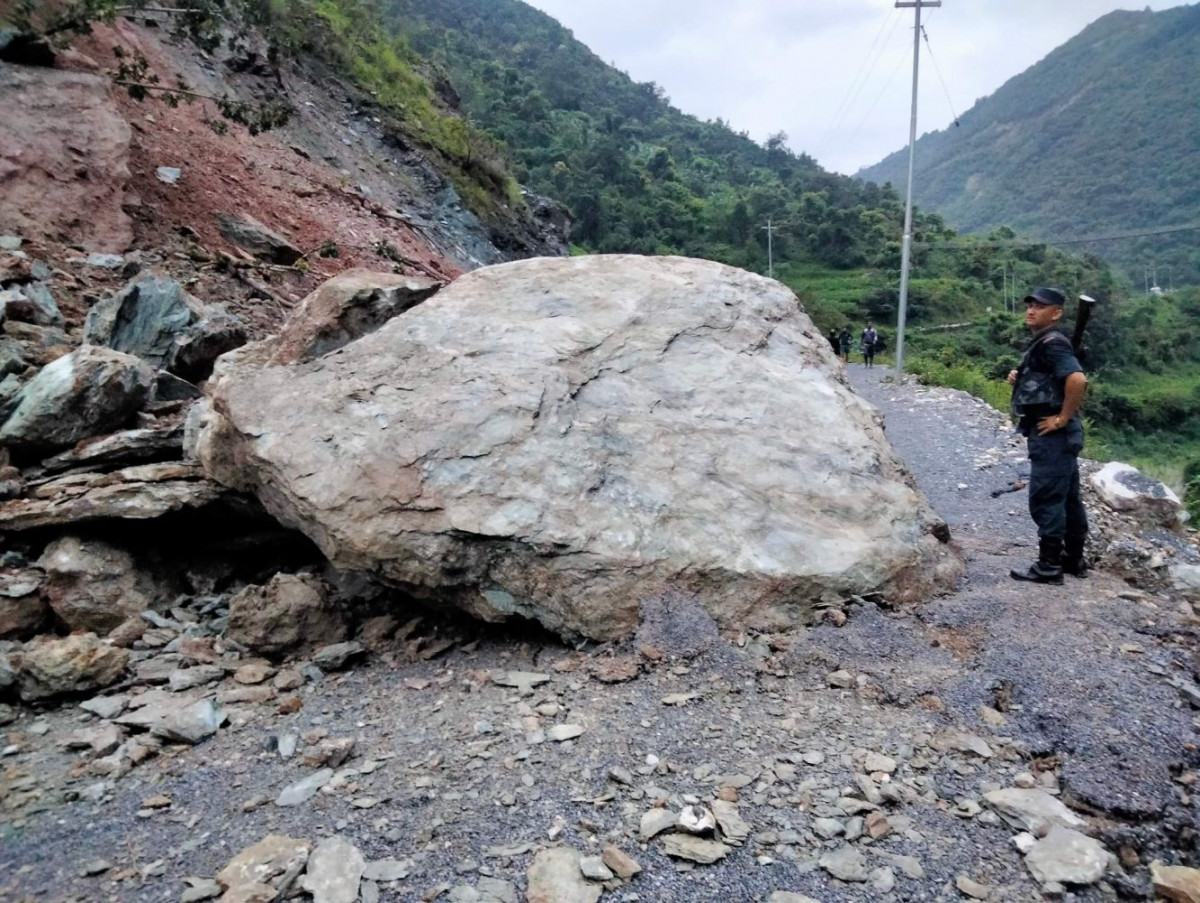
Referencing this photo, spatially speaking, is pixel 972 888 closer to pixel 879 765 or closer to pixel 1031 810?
pixel 1031 810

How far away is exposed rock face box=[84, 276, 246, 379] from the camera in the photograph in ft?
18.8

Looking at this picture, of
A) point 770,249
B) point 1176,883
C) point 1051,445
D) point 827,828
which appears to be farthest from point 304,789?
point 770,249

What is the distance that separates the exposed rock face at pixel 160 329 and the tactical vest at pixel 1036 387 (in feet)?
18.0

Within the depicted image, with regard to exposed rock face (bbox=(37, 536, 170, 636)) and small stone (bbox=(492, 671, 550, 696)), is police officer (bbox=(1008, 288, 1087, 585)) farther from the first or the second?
exposed rock face (bbox=(37, 536, 170, 636))

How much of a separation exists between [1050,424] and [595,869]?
3.06 metres

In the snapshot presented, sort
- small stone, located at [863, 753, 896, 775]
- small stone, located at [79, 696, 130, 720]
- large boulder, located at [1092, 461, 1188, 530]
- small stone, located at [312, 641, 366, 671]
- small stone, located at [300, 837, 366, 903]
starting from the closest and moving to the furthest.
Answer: small stone, located at [300, 837, 366, 903]
small stone, located at [863, 753, 896, 775]
small stone, located at [79, 696, 130, 720]
small stone, located at [312, 641, 366, 671]
large boulder, located at [1092, 461, 1188, 530]

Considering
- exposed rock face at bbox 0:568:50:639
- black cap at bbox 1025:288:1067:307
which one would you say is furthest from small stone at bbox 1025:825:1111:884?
exposed rock face at bbox 0:568:50:639

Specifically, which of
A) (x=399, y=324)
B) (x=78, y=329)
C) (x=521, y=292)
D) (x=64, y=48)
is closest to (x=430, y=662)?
(x=399, y=324)

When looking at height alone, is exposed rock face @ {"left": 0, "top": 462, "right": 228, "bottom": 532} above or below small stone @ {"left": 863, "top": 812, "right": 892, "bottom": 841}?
above

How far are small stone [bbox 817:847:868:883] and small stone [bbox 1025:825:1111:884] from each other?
0.43m

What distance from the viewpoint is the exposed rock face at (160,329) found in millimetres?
5742

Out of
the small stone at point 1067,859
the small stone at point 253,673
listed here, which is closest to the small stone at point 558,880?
the small stone at point 1067,859

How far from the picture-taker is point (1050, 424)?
149 inches

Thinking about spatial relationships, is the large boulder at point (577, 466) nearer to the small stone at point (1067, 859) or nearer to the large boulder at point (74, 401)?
the large boulder at point (74, 401)
